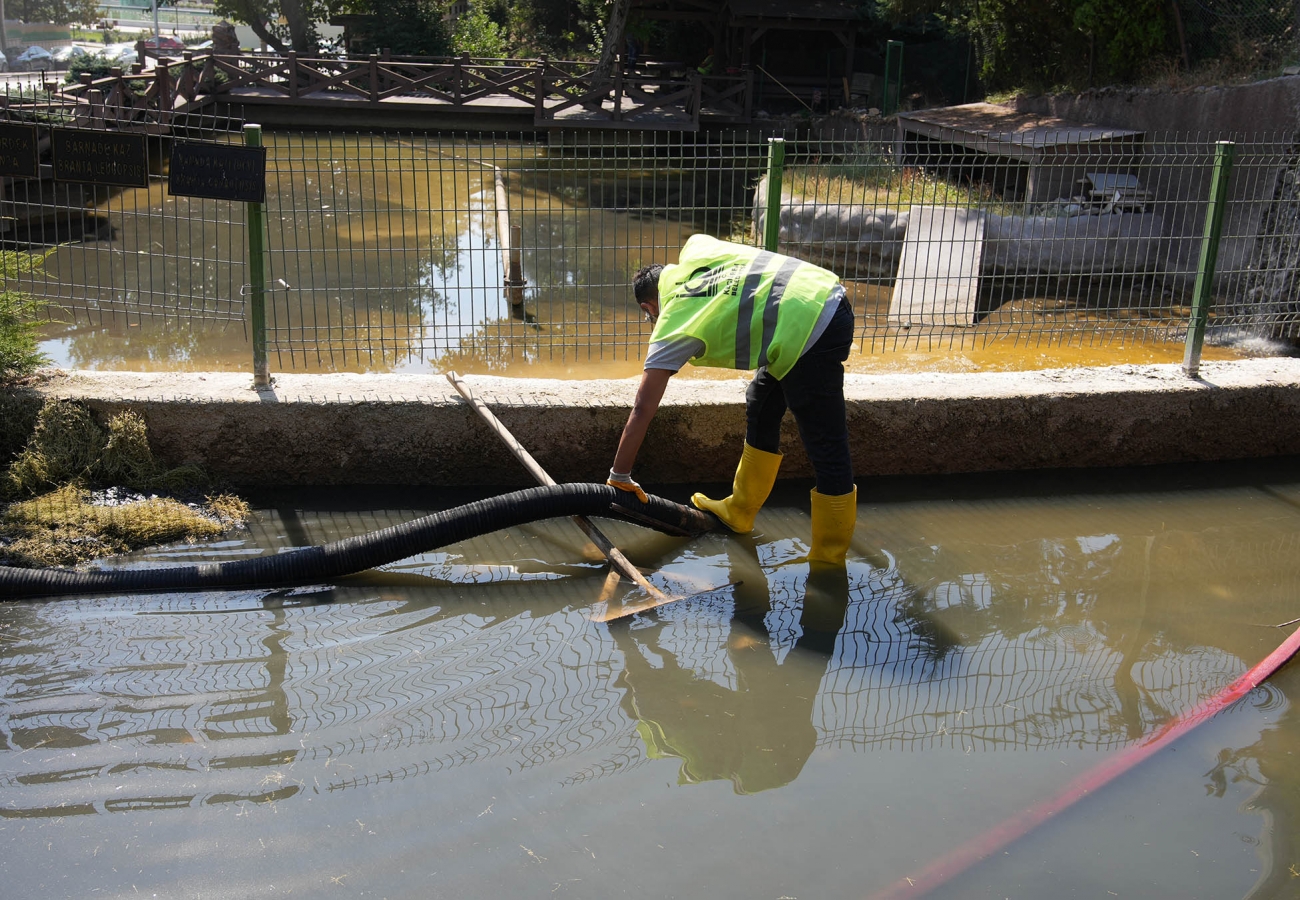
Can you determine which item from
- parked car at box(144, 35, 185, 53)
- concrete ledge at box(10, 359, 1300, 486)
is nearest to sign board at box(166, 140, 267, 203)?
concrete ledge at box(10, 359, 1300, 486)

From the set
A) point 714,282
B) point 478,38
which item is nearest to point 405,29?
point 478,38

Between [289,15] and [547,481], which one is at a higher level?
[289,15]

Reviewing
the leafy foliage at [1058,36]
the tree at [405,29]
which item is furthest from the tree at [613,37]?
the tree at [405,29]

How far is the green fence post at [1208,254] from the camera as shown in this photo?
608 centimetres

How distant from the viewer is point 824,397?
14.7ft

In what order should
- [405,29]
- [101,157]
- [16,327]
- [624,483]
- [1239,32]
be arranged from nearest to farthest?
[624,483] → [101,157] → [16,327] → [1239,32] → [405,29]

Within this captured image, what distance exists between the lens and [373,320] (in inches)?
371

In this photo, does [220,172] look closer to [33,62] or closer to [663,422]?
[663,422]

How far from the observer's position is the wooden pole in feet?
14.7

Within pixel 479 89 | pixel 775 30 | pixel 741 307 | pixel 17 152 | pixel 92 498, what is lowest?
pixel 92 498

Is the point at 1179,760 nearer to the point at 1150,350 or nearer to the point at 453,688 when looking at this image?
the point at 453,688

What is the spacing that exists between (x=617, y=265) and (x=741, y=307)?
21.8 ft

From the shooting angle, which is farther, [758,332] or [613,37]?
[613,37]

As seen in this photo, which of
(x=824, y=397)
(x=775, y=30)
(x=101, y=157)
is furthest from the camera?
(x=775, y=30)
